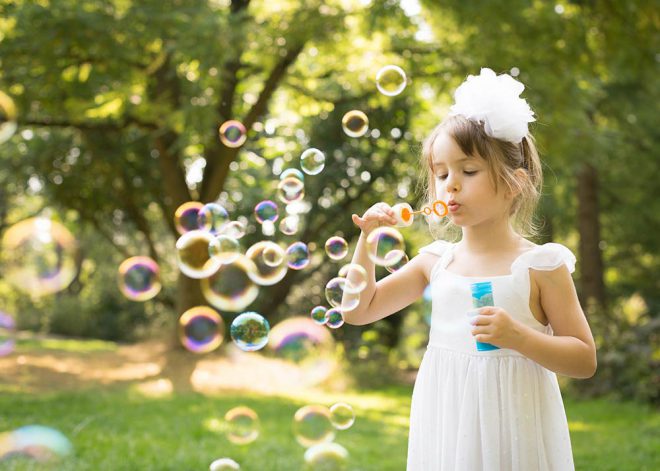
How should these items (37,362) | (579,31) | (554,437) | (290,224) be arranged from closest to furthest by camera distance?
(554,437)
(290,224)
(579,31)
(37,362)

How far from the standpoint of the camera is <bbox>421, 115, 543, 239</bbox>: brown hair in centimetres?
216

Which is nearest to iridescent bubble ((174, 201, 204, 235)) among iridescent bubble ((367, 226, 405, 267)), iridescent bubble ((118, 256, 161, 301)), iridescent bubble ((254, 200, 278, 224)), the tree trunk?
iridescent bubble ((118, 256, 161, 301))

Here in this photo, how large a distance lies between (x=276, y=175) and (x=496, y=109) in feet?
35.8

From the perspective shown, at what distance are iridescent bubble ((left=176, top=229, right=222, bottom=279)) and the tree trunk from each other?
721 cm

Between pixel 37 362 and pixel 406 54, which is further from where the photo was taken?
pixel 37 362

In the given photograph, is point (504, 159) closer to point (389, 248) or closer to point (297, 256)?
point (389, 248)

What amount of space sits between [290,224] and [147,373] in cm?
770

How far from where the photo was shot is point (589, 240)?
11492mm

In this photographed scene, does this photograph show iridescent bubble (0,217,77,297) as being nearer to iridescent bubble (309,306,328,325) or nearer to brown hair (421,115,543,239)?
iridescent bubble (309,306,328,325)

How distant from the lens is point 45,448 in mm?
5383

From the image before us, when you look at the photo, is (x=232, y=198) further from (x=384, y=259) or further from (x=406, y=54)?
(x=384, y=259)

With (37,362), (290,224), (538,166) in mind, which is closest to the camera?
(538,166)

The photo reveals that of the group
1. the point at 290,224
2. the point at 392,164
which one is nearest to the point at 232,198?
the point at 392,164

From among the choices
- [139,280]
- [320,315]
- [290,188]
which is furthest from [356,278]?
[139,280]
